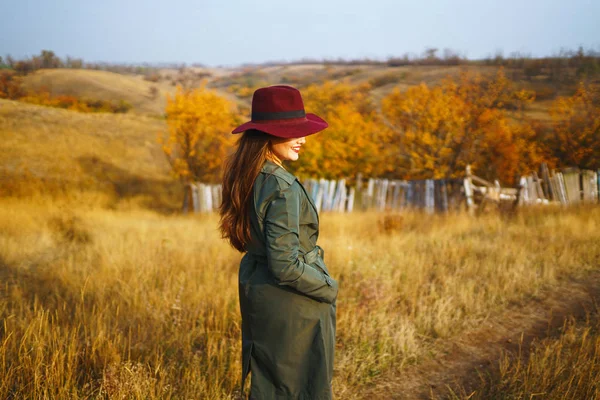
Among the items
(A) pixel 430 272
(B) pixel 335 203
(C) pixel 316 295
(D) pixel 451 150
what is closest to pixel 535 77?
(D) pixel 451 150

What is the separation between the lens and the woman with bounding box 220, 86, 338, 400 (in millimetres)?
1997

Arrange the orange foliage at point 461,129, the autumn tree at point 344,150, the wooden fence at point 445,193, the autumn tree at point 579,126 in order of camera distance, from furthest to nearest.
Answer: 1. the autumn tree at point 344,150
2. the orange foliage at point 461,129
3. the autumn tree at point 579,126
4. the wooden fence at point 445,193

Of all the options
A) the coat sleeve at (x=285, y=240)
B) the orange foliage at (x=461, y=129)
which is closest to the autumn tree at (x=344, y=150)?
the orange foliage at (x=461, y=129)

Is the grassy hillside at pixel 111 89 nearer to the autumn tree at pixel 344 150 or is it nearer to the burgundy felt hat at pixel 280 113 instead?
the autumn tree at pixel 344 150

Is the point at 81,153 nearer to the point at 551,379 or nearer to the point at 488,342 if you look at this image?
the point at 488,342

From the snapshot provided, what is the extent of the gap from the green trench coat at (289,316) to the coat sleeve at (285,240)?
0.11 feet

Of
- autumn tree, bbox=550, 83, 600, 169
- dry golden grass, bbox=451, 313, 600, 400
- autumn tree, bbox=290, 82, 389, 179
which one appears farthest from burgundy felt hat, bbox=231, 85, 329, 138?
autumn tree, bbox=290, 82, 389, 179

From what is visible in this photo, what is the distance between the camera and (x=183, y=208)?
56.1 feet

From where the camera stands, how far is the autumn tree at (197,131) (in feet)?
54.5

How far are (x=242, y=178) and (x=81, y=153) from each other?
19.9 meters

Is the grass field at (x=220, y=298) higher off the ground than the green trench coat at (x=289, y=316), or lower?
lower

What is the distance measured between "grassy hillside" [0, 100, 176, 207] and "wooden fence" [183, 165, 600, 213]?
12.4 feet

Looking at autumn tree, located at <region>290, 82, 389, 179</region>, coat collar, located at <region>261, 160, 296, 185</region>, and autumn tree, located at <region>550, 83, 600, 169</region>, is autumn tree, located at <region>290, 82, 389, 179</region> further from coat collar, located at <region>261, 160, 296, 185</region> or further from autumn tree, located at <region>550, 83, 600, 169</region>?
coat collar, located at <region>261, 160, 296, 185</region>

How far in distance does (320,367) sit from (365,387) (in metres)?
1.52
